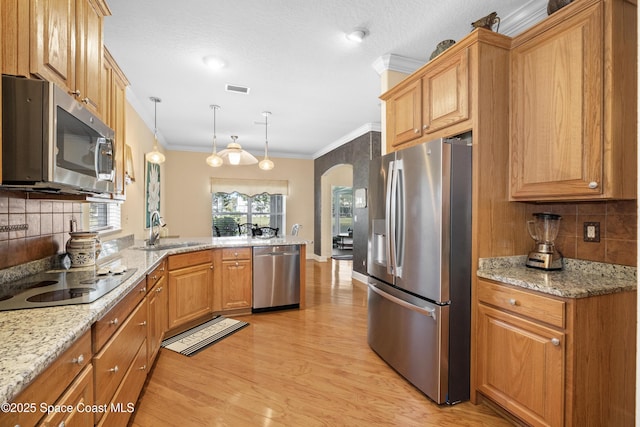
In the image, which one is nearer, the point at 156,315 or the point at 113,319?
the point at 113,319

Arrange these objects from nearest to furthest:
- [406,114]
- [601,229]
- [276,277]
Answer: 1. [601,229]
2. [406,114]
3. [276,277]

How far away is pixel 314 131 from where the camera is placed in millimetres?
5723

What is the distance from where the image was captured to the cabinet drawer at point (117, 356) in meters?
1.29

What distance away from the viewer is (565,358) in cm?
154

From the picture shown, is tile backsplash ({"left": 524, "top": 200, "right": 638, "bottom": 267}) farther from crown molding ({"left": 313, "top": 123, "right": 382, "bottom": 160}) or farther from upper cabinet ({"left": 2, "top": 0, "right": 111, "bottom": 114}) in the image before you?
crown molding ({"left": 313, "top": 123, "right": 382, "bottom": 160})

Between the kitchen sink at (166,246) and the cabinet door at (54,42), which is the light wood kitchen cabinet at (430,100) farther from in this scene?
the kitchen sink at (166,246)

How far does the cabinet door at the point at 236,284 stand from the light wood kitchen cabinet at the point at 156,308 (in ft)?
2.49

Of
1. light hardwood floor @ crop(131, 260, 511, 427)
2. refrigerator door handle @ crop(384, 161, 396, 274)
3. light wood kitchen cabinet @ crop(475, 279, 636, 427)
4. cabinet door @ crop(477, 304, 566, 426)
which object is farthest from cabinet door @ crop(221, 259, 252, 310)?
light wood kitchen cabinet @ crop(475, 279, 636, 427)

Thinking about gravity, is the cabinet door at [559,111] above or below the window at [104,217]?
above

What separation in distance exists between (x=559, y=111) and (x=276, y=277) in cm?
302

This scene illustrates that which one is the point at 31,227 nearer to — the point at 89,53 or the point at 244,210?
the point at 89,53

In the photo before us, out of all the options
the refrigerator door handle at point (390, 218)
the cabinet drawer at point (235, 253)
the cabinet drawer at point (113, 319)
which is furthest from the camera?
the cabinet drawer at point (235, 253)

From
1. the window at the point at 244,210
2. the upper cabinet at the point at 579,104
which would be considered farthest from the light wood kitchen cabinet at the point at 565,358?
the window at the point at 244,210

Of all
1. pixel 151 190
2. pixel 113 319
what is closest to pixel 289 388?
pixel 113 319
